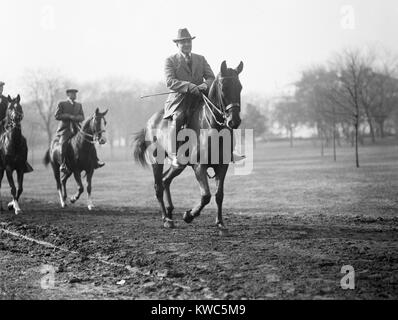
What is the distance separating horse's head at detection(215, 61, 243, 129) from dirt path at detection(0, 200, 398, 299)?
2.26m

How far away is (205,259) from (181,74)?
14.8 ft

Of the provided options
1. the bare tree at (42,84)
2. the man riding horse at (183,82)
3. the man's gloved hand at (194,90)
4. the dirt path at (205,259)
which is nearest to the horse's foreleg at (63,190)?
the dirt path at (205,259)

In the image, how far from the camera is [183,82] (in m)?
9.07

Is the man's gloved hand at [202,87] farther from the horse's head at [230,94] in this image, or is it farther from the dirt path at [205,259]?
the dirt path at [205,259]

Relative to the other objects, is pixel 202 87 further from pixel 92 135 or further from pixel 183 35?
pixel 92 135

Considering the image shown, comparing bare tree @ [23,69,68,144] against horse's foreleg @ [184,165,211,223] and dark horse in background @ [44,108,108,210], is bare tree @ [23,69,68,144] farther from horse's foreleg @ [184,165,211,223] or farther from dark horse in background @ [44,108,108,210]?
horse's foreleg @ [184,165,211,223]

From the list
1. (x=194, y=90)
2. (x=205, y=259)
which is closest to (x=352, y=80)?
(x=194, y=90)

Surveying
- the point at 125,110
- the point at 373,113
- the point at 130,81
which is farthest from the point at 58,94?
the point at 373,113

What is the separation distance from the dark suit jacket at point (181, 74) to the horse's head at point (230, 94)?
3.35 ft

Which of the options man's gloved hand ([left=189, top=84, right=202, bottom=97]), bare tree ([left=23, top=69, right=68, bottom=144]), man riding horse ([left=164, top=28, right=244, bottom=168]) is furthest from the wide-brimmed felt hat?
bare tree ([left=23, top=69, right=68, bottom=144])

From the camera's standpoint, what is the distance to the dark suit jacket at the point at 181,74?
30.4 feet

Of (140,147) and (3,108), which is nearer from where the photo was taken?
(140,147)

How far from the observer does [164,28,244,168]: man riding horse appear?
912 cm

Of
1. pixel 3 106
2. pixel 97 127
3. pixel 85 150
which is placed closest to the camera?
pixel 3 106
